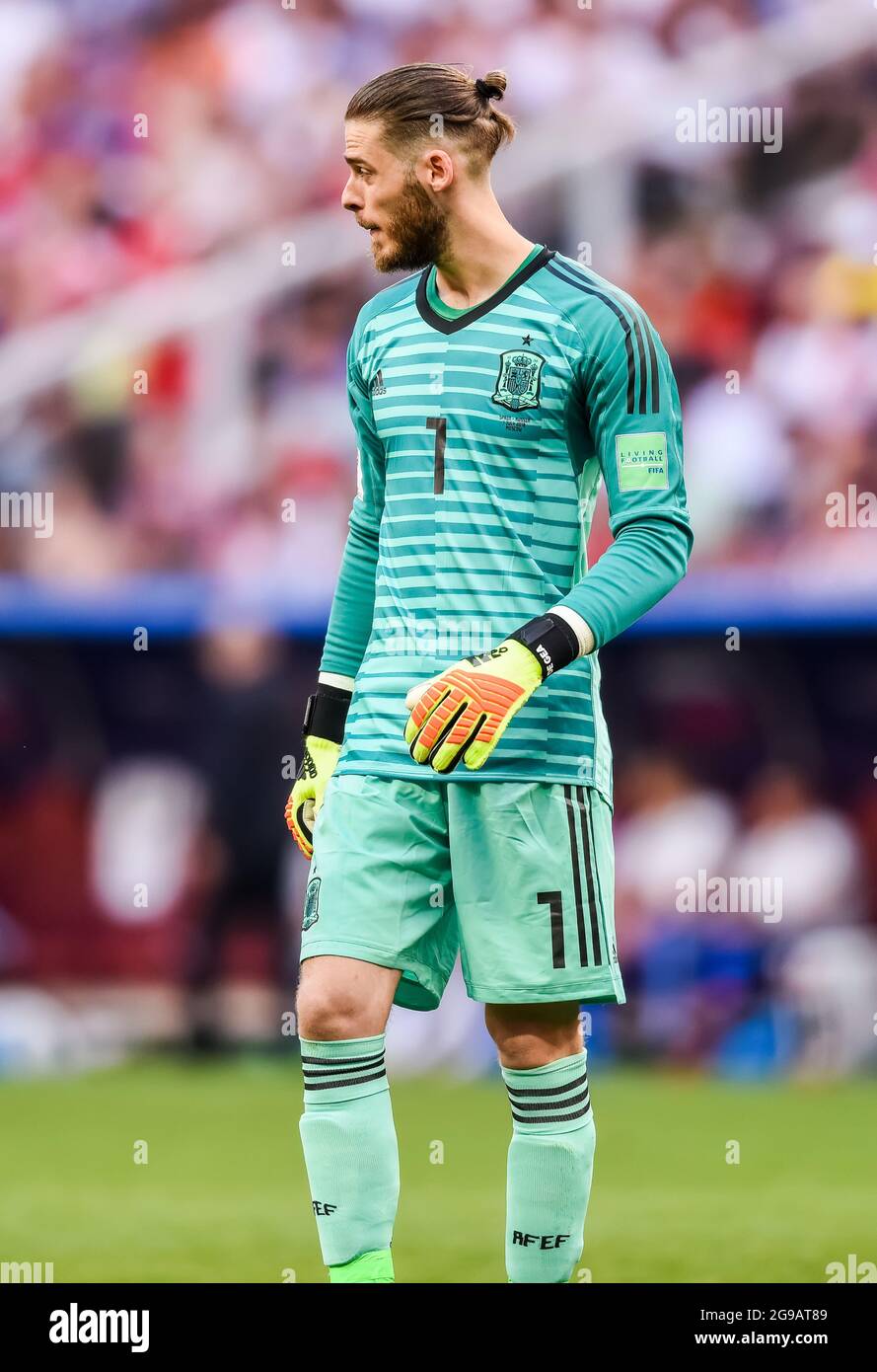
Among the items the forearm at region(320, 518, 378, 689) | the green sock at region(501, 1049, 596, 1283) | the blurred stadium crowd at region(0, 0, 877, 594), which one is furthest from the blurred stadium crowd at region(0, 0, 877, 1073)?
the green sock at region(501, 1049, 596, 1283)

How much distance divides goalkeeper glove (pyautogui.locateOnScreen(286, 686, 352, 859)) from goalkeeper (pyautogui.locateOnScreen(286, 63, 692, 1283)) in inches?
7.6

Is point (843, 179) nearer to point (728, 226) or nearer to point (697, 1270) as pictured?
point (728, 226)

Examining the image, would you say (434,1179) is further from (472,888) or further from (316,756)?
(472,888)

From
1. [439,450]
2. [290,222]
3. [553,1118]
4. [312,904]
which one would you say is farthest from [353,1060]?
[290,222]

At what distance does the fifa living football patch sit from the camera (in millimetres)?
3779

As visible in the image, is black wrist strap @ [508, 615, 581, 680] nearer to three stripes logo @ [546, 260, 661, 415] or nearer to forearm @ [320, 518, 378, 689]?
three stripes logo @ [546, 260, 661, 415]

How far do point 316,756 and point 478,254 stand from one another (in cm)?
102

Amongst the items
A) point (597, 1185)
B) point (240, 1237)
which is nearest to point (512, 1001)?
point (240, 1237)

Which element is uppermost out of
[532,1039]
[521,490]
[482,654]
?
[521,490]

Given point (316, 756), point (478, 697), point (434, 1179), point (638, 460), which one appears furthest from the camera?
point (434, 1179)

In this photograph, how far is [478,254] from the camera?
3.95 meters

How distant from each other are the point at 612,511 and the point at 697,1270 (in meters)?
2.13

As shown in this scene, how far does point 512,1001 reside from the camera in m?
3.74

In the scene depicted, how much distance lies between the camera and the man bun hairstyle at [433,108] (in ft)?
12.7
